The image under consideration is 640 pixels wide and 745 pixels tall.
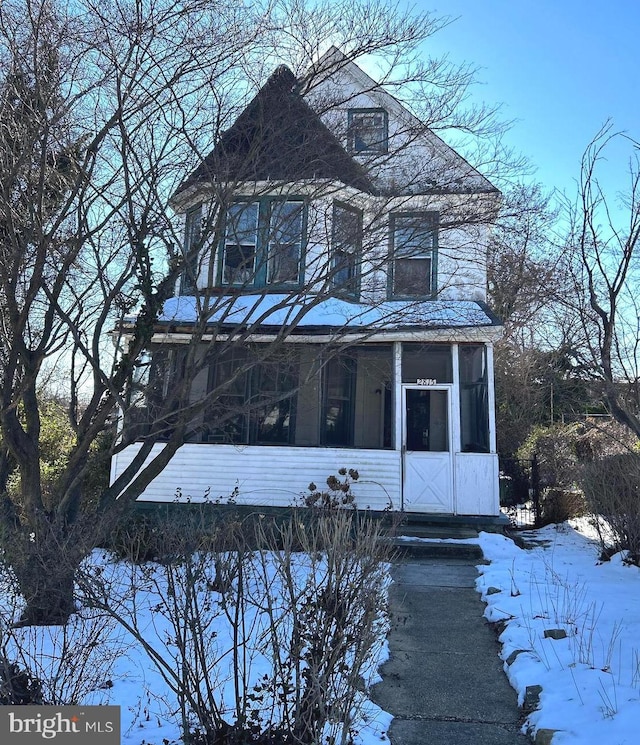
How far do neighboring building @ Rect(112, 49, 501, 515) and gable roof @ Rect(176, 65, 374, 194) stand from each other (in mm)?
24

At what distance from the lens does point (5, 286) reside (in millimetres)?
6023

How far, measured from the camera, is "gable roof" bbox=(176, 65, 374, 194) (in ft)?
22.8

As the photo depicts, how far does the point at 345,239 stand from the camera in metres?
7.40

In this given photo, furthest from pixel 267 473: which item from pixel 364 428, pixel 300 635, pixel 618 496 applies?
pixel 300 635

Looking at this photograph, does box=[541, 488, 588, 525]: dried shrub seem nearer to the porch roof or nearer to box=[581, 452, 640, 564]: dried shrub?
box=[581, 452, 640, 564]: dried shrub

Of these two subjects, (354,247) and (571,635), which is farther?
(354,247)

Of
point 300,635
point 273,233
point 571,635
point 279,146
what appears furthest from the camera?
point 279,146

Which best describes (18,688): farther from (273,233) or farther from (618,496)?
(618,496)

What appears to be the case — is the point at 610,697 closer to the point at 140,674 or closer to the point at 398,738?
the point at 398,738

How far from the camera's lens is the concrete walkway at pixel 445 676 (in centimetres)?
415

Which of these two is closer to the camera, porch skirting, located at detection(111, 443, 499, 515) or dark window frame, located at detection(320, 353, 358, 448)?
porch skirting, located at detection(111, 443, 499, 515)

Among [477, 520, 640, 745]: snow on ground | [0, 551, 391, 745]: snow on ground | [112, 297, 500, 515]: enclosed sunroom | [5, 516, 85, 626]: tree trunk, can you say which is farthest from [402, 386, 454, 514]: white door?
[5, 516, 85, 626]: tree trunk

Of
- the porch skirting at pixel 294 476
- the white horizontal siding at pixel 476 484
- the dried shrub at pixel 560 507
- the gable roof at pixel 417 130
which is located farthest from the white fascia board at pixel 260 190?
the dried shrub at pixel 560 507

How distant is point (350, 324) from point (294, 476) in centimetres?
281
